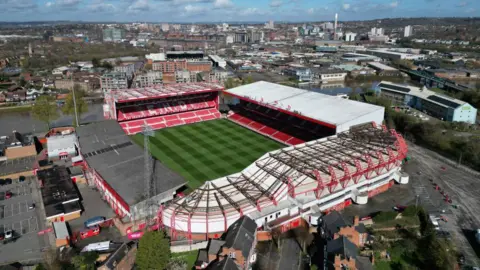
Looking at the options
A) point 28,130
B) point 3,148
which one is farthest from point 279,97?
point 28,130

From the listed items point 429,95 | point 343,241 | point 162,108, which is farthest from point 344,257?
point 429,95

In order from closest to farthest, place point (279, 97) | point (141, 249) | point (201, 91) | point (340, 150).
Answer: point (141, 249)
point (340, 150)
point (279, 97)
point (201, 91)

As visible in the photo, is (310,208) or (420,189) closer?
(310,208)

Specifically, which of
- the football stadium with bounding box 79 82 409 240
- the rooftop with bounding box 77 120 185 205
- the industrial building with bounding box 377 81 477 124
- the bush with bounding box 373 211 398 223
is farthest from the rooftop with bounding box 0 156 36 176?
the industrial building with bounding box 377 81 477 124

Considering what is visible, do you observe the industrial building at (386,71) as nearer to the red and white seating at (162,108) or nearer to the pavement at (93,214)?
the red and white seating at (162,108)

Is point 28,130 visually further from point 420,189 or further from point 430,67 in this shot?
point 430,67

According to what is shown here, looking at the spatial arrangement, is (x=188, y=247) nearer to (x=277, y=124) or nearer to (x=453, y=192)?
(x=453, y=192)

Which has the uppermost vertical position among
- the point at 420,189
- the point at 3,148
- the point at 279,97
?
the point at 279,97
